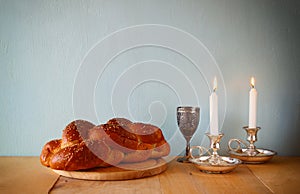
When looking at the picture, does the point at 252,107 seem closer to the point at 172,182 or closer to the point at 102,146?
the point at 172,182

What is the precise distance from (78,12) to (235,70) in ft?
2.13

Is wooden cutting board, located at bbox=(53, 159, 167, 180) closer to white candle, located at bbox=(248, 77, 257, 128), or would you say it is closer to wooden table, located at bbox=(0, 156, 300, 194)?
wooden table, located at bbox=(0, 156, 300, 194)

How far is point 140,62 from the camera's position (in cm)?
156

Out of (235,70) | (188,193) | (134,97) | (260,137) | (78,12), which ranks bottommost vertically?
(188,193)

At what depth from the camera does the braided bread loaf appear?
3.98 feet

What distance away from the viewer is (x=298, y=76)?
1.58m

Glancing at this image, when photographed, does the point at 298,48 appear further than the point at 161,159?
Yes

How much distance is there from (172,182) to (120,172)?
159mm

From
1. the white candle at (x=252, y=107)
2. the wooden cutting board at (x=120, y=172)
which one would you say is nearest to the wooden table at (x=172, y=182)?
the wooden cutting board at (x=120, y=172)

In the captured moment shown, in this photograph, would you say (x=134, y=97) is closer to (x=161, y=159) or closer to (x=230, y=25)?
(x=161, y=159)

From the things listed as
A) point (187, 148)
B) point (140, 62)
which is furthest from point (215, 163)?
point (140, 62)

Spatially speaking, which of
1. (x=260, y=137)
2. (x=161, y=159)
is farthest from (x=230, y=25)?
(x=161, y=159)

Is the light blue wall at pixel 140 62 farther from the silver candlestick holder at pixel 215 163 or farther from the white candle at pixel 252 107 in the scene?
the silver candlestick holder at pixel 215 163

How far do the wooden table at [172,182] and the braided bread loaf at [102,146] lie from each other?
60mm
